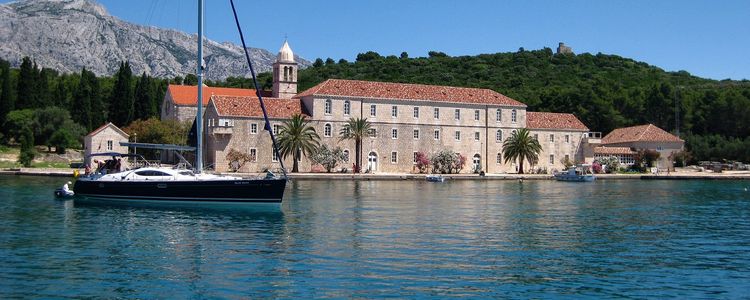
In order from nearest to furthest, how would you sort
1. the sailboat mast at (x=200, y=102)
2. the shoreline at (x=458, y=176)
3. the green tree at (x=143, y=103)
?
the sailboat mast at (x=200, y=102)
the shoreline at (x=458, y=176)
the green tree at (x=143, y=103)

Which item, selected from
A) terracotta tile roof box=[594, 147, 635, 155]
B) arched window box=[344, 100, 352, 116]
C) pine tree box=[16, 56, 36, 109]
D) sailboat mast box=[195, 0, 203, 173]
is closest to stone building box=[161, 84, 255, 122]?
pine tree box=[16, 56, 36, 109]

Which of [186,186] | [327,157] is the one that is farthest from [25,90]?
[186,186]

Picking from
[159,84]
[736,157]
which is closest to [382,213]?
[736,157]

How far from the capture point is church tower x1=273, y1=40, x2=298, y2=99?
7412 cm

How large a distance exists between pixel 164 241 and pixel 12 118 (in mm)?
53811

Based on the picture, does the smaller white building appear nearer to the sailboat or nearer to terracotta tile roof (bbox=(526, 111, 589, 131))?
the sailboat

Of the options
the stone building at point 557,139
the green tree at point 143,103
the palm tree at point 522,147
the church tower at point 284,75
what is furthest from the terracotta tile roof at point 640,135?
the green tree at point 143,103

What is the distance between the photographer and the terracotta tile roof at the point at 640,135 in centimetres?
7806

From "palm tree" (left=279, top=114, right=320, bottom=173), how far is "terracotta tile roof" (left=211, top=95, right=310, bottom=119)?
253 centimetres

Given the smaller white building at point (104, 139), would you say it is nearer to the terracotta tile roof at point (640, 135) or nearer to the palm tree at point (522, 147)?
the palm tree at point (522, 147)

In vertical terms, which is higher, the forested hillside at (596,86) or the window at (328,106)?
the forested hillside at (596,86)

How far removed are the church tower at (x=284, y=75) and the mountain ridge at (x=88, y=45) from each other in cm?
9000

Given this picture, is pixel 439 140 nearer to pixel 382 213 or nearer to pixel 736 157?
pixel 736 157

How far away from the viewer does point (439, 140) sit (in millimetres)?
71500
